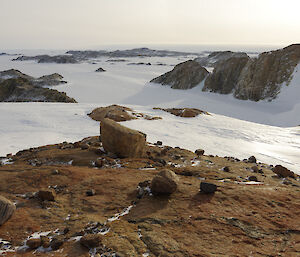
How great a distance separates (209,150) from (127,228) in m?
6.34

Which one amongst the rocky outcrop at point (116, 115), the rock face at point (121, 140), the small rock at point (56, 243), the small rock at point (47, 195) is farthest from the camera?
the rocky outcrop at point (116, 115)

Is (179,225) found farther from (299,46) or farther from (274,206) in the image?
(299,46)

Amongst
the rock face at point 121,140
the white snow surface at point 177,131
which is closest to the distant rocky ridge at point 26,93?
the white snow surface at point 177,131

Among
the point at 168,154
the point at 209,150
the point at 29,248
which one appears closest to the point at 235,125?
the point at 209,150

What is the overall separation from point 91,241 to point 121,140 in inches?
128

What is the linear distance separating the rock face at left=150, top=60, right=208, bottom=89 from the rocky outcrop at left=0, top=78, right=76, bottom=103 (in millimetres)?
16764

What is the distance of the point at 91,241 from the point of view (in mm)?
2646

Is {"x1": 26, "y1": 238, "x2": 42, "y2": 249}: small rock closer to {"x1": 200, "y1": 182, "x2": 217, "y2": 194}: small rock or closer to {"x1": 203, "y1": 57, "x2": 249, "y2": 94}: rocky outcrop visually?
{"x1": 200, "y1": 182, "x2": 217, "y2": 194}: small rock

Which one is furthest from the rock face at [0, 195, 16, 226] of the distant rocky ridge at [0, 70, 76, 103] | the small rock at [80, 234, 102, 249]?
the distant rocky ridge at [0, 70, 76, 103]

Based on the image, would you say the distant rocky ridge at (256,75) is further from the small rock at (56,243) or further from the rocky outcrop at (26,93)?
the small rock at (56,243)

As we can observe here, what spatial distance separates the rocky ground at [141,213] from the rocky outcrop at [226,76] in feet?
83.4

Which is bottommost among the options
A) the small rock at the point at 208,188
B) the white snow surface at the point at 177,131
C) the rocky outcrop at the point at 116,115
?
the white snow surface at the point at 177,131

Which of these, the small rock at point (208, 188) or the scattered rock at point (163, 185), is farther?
the small rock at point (208, 188)

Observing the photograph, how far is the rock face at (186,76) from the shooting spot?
3356 centimetres
